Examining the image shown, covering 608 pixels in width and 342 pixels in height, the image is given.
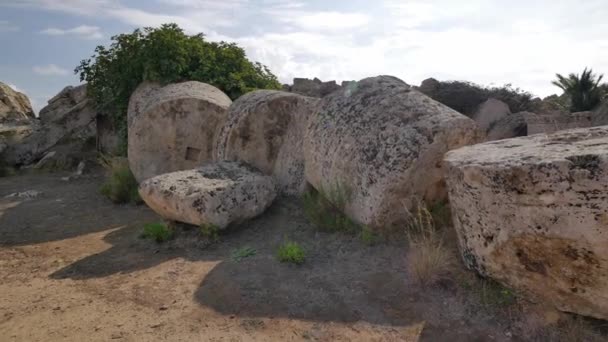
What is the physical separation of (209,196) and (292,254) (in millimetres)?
1276

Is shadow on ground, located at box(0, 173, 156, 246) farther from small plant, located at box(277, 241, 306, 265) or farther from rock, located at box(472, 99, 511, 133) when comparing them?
rock, located at box(472, 99, 511, 133)

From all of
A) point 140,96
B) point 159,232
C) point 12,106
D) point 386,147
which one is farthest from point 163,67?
point 12,106

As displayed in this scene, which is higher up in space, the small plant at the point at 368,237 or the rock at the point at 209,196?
the rock at the point at 209,196

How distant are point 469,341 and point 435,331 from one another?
21 cm

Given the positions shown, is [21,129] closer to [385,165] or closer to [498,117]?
[385,165]

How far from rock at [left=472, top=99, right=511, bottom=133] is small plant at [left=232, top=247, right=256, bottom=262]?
11.0 meters

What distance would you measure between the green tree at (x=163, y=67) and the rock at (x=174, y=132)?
2.00 meters

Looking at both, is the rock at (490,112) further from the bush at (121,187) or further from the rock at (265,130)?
the bush at (121,187)

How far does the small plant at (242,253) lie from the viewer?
14.0ft

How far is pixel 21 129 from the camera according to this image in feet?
40.4

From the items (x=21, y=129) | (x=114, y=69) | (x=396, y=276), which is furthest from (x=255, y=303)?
(x=21, y=129)

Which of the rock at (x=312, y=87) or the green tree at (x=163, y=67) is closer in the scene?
the green tree at (x=163, y=67)

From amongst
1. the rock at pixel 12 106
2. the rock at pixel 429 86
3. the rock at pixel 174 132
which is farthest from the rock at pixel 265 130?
the rock at pixel 12 106

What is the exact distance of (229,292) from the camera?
11.7 feet
